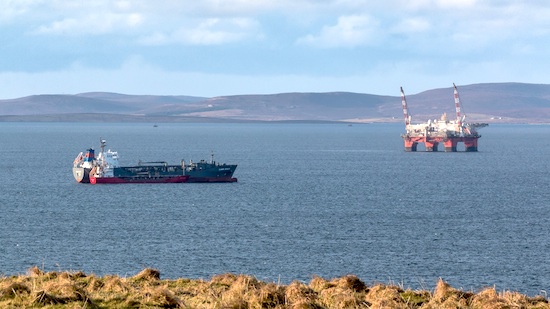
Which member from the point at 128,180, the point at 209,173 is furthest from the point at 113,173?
the point at 209,173

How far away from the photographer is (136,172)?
137375 mm

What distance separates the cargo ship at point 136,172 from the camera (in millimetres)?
135375

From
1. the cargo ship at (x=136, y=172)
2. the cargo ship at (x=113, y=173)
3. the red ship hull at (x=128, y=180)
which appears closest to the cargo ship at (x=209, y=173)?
the cargo ship at (x=136, y=172)

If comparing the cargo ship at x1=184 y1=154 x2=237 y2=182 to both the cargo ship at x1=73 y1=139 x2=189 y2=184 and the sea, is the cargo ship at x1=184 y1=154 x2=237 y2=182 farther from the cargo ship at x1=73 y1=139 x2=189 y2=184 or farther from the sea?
the sea

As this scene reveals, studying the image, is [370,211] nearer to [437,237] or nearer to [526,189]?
[437,237]

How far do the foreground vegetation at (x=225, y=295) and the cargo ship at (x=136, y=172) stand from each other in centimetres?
11130

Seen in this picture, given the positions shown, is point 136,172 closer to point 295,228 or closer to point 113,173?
point 113,173

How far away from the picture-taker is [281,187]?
127062mm

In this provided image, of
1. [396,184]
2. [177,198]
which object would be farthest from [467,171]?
[177,198]

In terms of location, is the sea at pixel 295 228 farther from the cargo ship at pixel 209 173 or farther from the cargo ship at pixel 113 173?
the cargo ship at pixel 209 173

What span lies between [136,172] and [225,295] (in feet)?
386

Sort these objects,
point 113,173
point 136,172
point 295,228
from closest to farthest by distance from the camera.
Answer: point 295,228 → point 113,173 → point 136,172

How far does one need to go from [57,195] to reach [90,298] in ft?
320

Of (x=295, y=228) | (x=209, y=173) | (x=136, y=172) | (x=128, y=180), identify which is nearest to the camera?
(x=295, y=228)
